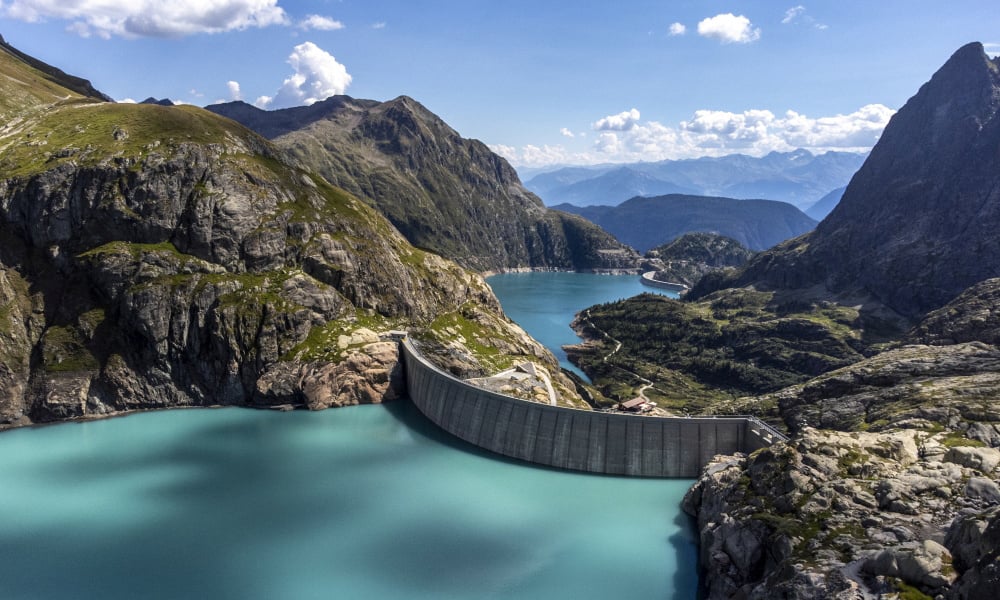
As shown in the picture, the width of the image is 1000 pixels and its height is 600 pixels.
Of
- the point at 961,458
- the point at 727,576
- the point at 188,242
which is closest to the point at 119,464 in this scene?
the point at 188,242

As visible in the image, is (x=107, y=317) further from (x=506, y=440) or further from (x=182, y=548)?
(x=506, y=440)

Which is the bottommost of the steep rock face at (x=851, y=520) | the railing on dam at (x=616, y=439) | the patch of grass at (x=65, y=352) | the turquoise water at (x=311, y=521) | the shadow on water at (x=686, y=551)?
the shadow on water at (x=686, y=551)

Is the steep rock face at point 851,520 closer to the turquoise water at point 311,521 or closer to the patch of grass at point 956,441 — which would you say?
the patch of grass at point 956,441

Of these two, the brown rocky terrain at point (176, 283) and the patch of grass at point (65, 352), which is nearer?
the patch of grass at point (65, 352)

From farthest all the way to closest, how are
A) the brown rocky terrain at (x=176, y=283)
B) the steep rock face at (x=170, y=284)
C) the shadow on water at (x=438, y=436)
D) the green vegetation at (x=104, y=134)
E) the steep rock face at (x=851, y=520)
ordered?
the green vegetation at (x=104, y=134)
the brown rocky terrain at (x=176, y=283)
the steep rock face at (x=170, y=284)
the shadow on water at (x=438, y=436)
the steep rock face at (x=851, y=520)

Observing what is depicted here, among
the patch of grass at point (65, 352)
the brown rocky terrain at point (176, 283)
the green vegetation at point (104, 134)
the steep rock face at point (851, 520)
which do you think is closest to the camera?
the steep rock face at point (851, 520)

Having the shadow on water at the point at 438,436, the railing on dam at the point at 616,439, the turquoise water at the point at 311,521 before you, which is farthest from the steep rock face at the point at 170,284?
the railing on dam at the point at 616,439
